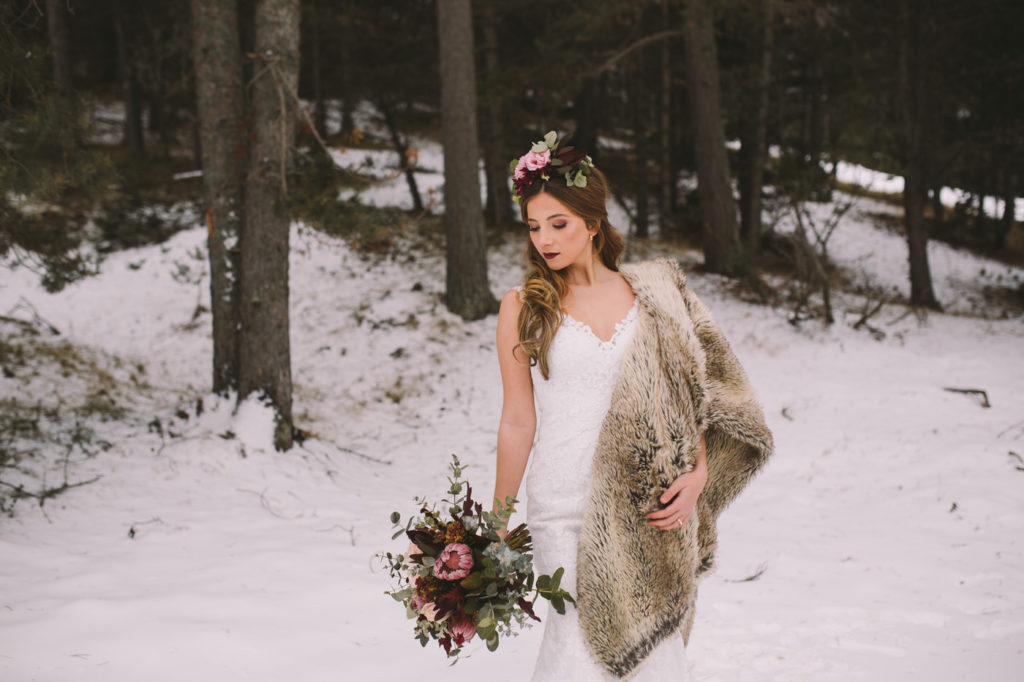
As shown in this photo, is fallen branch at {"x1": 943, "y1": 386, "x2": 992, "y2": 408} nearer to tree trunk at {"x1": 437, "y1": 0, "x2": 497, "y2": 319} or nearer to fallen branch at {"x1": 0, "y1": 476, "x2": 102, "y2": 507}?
tree trunk at {"x1": 437, "y1": 0, "x2": 497, "y2": 319}

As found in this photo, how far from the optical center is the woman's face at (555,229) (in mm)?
2256

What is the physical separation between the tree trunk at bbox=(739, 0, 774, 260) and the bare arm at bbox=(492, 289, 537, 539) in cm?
1219

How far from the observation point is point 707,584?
173 inches

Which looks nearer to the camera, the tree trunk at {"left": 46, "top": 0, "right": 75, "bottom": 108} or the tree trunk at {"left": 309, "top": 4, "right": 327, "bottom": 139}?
the tree trunk at {"left": 46, "top": 0, "right": 75, "bottom": 108}

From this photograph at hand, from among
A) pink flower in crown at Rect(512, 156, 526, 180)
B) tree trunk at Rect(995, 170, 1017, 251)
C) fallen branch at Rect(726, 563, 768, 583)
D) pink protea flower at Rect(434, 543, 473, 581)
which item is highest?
pink flower in crown at Rect(512, 156, 526, 180)

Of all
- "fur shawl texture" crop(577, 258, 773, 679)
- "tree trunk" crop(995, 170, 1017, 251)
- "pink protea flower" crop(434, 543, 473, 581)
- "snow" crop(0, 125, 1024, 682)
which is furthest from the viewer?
"tree trunk" crop(995, 170, 1017, 251)

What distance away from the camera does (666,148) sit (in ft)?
53.5

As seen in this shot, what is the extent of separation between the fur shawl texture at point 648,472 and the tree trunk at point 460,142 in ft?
25.0

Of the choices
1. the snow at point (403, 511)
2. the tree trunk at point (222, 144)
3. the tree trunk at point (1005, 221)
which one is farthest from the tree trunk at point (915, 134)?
the tree trunk at point (222, 144)

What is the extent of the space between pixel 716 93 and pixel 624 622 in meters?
11.9

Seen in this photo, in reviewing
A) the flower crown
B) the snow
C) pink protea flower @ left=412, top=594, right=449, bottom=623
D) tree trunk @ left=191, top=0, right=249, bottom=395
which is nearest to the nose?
the flower crown

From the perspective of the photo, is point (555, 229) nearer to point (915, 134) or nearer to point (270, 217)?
point (270, 217)

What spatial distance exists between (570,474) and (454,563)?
1.63ft

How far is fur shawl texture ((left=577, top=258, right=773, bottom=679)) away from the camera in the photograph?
6.89 ft
